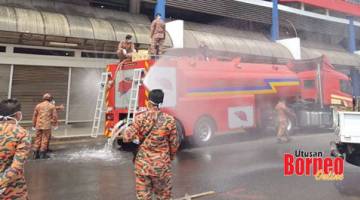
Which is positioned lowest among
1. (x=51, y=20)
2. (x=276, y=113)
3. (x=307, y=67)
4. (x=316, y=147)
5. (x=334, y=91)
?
(x=316, y=147)

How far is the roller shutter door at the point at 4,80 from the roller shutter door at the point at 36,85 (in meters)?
0.23

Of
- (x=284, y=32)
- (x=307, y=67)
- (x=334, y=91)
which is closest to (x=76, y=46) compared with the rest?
(x=307, y=67)

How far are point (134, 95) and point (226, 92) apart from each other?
2.90 m

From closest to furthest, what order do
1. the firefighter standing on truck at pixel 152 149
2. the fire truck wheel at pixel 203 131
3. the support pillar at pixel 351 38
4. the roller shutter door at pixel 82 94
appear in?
the firefighter standing on truck at pixel 152 149, the fire truck wheel at pixel 203 131, the roller shutter door at pixel 82 94, the support pillar at pixel 351 38

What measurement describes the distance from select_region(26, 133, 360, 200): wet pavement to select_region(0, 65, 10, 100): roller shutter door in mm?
4156

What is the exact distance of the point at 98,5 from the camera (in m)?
15.0

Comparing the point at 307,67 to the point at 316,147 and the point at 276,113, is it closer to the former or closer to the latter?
the point at 276,113

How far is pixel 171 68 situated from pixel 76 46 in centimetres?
555

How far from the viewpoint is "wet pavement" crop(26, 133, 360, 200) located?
4.94m

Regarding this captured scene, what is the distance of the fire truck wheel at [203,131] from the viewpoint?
30.8ft

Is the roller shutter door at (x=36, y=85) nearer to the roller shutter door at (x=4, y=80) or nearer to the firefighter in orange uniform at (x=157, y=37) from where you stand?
the roller shutter door at (x=4, y=80)

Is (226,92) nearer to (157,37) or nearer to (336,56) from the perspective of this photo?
(157,37)

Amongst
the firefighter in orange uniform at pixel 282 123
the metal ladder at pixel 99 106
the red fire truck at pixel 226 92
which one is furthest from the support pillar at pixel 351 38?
the metal ladder at pixel 99 106

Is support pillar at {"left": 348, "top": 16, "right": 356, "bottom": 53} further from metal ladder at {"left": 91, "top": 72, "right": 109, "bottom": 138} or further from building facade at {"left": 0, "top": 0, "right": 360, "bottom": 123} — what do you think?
metal ladder at {"left": 91, "top": 72, "right": 109, "bottom": 138}
